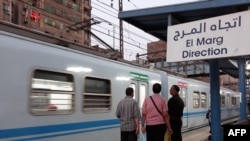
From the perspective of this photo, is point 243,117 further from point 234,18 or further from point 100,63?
point 234,18

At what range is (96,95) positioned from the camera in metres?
8.07

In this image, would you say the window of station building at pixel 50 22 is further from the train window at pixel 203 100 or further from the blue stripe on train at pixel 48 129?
the blue stripe on train at pixel 48 129

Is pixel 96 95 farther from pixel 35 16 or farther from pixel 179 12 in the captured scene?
pixel 35 16

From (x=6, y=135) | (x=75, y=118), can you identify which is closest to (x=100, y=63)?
(x=75, y=118)

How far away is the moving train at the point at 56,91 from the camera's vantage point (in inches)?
225

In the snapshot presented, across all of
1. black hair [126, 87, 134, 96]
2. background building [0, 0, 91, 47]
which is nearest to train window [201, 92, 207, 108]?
black hair [126, 87, 134, 96]

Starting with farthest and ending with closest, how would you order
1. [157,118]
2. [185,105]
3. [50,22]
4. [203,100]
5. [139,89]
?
[50,22]
[203,100]
[185,105]
[139,89]
[157,118]

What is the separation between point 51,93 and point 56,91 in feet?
0.42

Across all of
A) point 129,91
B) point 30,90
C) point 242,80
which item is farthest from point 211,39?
point 242,80

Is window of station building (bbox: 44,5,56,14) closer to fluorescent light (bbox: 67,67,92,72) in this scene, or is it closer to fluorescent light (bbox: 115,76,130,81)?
fluorescent light (bbox: 115,76,130,81)

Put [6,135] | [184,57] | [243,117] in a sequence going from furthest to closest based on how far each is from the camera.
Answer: [243,117] < [184,57] < [6,135]

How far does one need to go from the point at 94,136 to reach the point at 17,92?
252cm

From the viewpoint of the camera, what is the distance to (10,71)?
5711 mm

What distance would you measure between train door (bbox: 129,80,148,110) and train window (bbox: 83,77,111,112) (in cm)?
151
